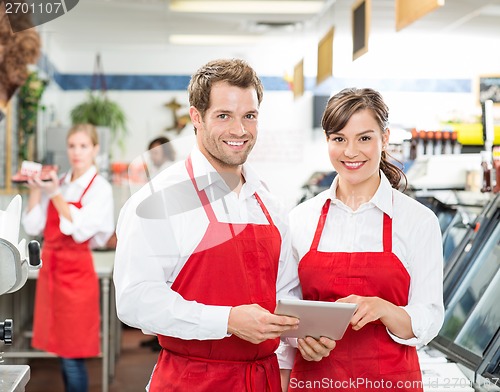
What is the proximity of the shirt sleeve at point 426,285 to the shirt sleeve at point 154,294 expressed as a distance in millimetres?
533

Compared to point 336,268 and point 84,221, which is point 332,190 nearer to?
point 336,268

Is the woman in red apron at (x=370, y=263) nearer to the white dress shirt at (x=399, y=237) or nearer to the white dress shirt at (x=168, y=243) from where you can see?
the white dress shirt at (x=399, y=237)

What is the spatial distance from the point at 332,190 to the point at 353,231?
0.46 ft

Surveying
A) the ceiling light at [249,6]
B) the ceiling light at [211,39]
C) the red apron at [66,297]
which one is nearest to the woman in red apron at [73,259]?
the red apron at [66,297]

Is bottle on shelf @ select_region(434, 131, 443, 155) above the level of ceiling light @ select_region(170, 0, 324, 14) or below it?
below

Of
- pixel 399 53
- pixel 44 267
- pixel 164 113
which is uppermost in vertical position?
pixel 399 53

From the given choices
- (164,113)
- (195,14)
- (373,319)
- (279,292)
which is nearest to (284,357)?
(279,292)

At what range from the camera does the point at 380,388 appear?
6.81 ft

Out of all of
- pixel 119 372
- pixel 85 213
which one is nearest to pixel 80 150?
pixel 85 213

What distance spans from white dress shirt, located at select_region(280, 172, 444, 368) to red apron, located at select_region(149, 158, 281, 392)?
21cm

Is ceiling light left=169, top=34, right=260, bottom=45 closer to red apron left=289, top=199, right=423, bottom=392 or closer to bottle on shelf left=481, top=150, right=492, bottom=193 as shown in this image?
bottle on shelf left=481, top=150, right=492, bottom=193

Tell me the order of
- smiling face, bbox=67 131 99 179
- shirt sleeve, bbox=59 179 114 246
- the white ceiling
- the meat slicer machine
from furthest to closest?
the white ceiling
smiling face, bbox=67 131 99 179
shirt sleeve, bbox=59 179 114 246
the meat slicer machine

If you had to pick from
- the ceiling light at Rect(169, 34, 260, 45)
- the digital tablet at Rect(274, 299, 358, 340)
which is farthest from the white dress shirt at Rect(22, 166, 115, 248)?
the ceiling light at Rect(169, 34, 260, 45)

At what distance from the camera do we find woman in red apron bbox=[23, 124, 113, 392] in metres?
4.03
